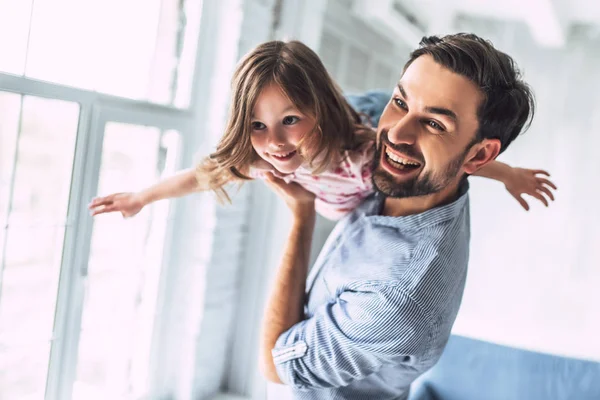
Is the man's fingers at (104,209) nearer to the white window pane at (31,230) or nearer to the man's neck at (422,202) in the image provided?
the white window pane at (31,230)

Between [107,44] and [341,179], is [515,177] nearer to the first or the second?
[341,179]

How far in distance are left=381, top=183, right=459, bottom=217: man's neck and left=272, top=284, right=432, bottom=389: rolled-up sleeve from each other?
230 millimetres

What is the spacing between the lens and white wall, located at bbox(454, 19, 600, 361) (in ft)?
8.13

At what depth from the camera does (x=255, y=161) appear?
143cm

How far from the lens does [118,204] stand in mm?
1461

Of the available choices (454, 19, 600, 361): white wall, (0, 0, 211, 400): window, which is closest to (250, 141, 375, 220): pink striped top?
(0, 0, 211, 400): window

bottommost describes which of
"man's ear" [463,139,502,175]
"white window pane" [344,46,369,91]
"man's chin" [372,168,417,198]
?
"man's chin" [372,168,417,198]

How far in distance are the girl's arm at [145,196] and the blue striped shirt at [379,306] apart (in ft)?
1.43

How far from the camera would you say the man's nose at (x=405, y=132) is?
1161 mm

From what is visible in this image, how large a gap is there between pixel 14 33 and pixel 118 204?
0.56 metres

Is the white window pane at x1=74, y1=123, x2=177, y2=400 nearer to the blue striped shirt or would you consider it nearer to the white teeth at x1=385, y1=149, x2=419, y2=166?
the blue striped shirt

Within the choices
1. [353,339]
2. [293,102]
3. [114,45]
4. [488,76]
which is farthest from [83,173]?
[488,76]

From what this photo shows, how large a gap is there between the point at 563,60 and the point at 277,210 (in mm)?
1402

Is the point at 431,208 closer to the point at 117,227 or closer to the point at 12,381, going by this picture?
the point at 117,227
